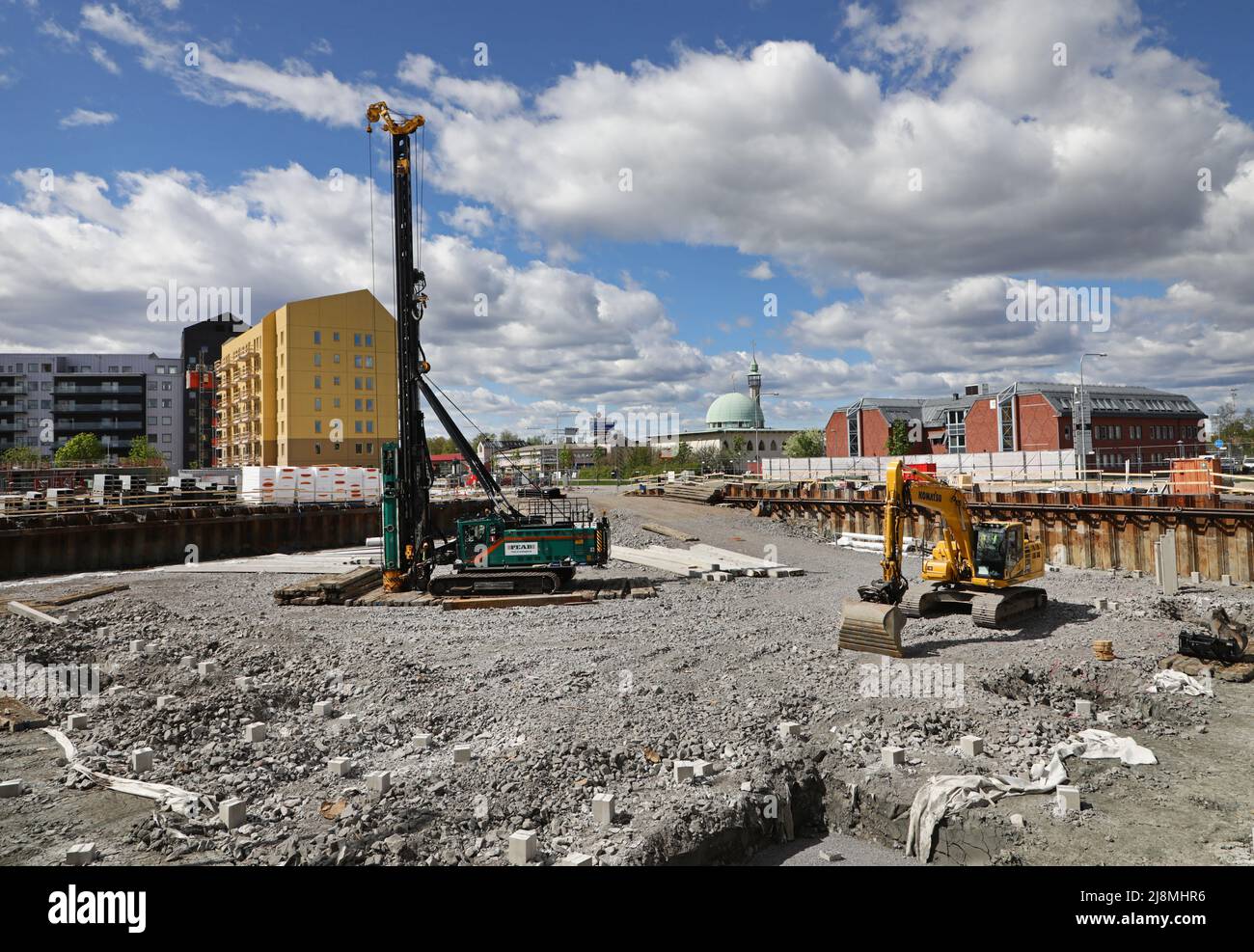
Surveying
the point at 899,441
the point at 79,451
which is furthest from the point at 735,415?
the point at 79,451

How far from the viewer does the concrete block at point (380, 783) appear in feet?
26.2

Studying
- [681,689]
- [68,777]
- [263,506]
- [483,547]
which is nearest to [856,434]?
[263,506]

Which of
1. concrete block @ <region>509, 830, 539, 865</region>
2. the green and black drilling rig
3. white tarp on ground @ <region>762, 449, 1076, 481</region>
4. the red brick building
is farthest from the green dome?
concrete block @ <region>509, 830, 539, 865</region>

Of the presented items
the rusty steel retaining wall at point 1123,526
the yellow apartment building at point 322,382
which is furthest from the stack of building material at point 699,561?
the yellow apartment building at point 322,382

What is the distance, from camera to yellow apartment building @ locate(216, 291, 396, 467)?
5844cm

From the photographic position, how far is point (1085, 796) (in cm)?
803

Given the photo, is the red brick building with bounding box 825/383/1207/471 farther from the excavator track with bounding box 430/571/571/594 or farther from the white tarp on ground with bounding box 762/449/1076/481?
the excavator track with bounding box 430/571/571/594

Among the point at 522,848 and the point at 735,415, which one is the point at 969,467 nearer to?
the point at 522,848

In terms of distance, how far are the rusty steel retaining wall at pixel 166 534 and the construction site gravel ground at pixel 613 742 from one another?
12.5 meters

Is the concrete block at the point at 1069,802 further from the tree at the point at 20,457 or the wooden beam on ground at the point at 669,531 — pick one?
the tree at the point at 20,457

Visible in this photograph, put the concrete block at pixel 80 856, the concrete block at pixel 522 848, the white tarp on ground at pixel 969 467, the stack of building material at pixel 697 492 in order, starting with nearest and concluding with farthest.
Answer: the concrete block at pixel 80 856 → the concrete block at pixel 522 848 → the stack of building material at pixel 697 492 → the white tarp on ground at pixel 969 467

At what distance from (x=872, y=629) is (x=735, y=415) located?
130 metres

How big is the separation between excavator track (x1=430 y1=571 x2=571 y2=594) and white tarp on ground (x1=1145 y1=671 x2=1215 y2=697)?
12821 mm

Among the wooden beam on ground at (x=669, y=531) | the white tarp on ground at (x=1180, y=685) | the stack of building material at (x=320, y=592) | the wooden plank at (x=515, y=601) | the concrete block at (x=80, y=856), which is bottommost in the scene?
the white tarp on ground at (x=1180, y=685)
